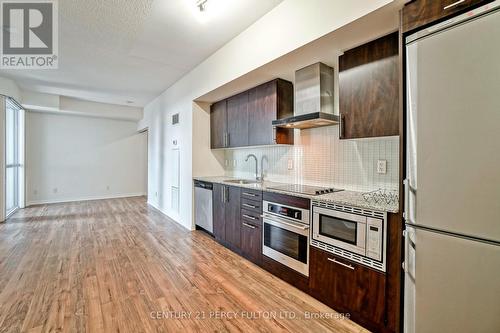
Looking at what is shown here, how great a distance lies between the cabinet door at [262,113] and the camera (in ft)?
10.2

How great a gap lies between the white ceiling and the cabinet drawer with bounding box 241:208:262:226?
2262 mm

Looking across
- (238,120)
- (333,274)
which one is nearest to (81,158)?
(238,120)

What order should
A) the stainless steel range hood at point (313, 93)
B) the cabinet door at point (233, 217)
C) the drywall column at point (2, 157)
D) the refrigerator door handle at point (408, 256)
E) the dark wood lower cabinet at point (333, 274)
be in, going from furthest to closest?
→ 1. the drywall column at point (2, 157)
2. the cabinet door at point (233, 217)
3. the stainless steel range hood at point (313, 93)
4. the dark wood lower cabinet at point (333, 274)
5. the refrigerator door handle at point (408, 256)

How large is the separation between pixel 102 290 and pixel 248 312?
4.92 ft

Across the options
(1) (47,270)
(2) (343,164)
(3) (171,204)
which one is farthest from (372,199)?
(3) (171,204)

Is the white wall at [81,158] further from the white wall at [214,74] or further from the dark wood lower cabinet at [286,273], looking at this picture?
the dark wood lower cabinet at [286,273]

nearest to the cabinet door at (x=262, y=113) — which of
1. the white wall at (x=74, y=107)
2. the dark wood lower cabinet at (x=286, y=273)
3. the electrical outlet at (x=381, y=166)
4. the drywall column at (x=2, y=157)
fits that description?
the electrical outlet at (x=381, y=166)

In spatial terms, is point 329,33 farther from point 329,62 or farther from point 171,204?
point 171,204

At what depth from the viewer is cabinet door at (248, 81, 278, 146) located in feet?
10.2

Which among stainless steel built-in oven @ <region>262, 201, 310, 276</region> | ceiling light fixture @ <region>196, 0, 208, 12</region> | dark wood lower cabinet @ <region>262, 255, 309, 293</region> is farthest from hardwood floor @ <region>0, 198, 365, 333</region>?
ceiling light fixture @ <region>196, 0, 208, 12</region>

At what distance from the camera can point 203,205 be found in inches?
159

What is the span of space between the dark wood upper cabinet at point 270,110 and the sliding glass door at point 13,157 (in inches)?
226

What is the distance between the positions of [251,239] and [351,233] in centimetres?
140

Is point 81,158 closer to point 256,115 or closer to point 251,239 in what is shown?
point 256,115
